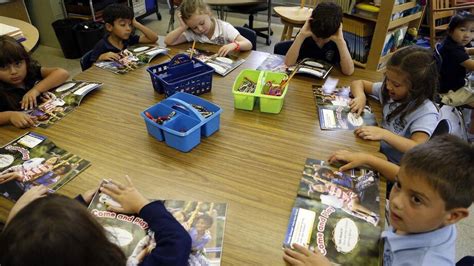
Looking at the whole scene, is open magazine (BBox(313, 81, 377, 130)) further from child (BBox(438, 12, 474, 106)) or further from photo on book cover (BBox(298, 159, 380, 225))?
child (BBox(438, 12, 474, 106))

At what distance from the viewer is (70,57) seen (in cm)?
350

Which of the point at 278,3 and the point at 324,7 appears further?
the point at 278,3

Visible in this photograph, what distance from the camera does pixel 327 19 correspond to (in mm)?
1594

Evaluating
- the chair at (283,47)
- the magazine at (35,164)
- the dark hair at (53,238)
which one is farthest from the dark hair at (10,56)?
the chair at (283,47)

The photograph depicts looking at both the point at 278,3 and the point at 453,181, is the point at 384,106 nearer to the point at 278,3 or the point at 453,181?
the point at 453,181

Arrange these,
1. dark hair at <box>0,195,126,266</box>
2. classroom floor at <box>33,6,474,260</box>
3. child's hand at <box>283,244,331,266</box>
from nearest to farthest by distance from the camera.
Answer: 1. dark hair at <box>0,195,126,266</box>
2. child's hand at <box>283,244,331,266</box>
3. classroom floor at <box>33,6,474,260</box>

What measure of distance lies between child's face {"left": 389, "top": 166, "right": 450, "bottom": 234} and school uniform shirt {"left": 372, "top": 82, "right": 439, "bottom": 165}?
1.38ft

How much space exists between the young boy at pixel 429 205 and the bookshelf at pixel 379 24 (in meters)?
2.11

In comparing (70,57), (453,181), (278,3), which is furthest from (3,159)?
(278,3)

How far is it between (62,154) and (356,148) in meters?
1.00

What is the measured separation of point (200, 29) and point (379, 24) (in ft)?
5.21

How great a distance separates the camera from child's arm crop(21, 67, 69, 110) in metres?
1.31

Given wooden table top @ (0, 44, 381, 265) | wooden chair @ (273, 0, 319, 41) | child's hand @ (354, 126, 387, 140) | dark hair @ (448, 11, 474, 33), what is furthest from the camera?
wooden chair @ (273, 0, 319, 41)

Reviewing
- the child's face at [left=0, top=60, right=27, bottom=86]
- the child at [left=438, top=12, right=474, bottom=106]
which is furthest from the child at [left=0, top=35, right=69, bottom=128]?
the child at [left=438, top=12, right=474, bottom=106]
